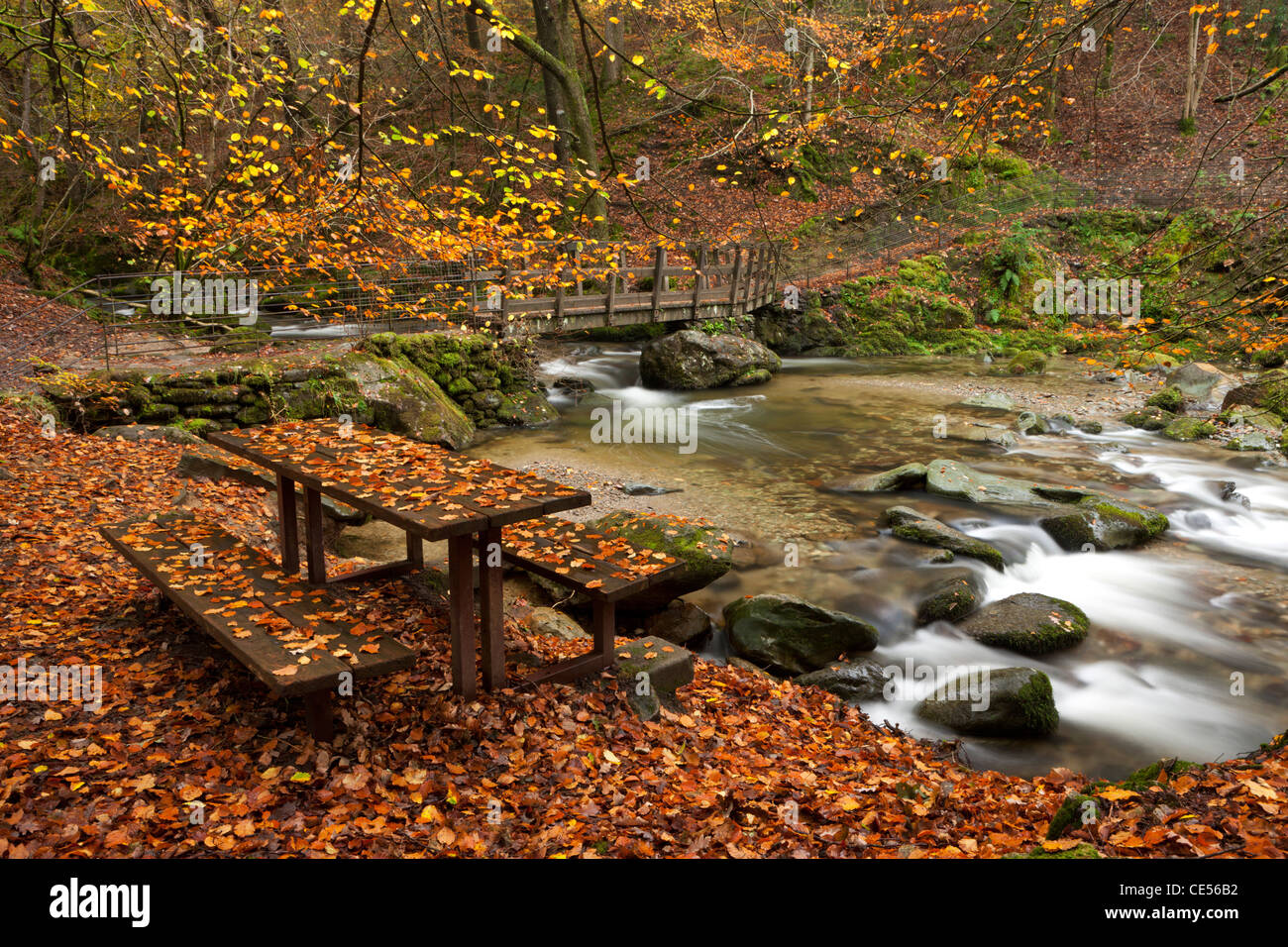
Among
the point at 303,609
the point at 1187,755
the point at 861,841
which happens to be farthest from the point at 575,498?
the point at 1187,755

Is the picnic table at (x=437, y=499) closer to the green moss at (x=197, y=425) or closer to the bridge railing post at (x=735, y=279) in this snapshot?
the green moss at (x=197, y=425)

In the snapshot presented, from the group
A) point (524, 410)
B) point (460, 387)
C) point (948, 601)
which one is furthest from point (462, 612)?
point (524, 410)

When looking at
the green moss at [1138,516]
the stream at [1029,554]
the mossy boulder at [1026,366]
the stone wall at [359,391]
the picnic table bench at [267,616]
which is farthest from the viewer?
the mossy boulder at [1026,366]

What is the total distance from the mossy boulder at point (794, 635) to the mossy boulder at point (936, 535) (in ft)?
7.82

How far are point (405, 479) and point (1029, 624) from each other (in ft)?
18.6

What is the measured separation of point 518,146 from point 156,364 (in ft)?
26.6

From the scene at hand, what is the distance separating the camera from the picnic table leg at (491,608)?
4.43 metres

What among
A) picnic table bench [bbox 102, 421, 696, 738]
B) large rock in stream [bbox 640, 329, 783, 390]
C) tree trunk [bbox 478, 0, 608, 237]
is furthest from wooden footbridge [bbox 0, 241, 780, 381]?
picnic table bench [bbox 102, 421, 696, 738]

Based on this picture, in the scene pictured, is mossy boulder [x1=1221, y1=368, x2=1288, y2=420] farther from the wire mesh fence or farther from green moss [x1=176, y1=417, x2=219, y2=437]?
green moss [x1=176, y1=417, x2=219, y2=437]

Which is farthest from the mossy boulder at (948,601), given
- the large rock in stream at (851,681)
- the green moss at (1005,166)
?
the green moss at (1005,166)

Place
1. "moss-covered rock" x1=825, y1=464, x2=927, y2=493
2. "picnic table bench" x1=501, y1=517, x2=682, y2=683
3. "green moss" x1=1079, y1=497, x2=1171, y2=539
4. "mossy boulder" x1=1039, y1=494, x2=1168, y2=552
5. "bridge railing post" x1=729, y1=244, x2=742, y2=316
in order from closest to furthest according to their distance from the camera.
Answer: "picnic table bench" x1=501, y1=517, x2=682, y2=683 → "mossy boulder" x1=1039, y1=494, x2=1168, y2=552 → "green moss" x1=1079, y1=497, x2=1171, y2=539 → "moss-covered rock" x1=825, y1=464, x2=927, y2=493 → "bridge railing post" x1=729, y1=244, x2=742, y2=316

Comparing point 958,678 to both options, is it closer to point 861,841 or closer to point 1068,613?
point 1068,613

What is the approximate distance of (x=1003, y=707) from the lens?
19.7 ft

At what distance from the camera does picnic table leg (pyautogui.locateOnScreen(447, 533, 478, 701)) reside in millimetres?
4234
